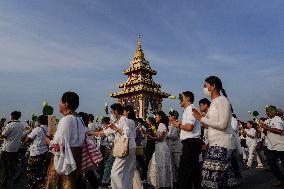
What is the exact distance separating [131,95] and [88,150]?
32.5 metres

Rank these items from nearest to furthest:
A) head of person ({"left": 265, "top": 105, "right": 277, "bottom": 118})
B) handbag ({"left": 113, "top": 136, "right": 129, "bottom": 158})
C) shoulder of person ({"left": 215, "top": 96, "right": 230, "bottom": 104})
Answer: shoulder of person ({"left": 215, "top": 96, "right": 230, "bottom": 104}) → handbag ({"left": 113, "top": 136, "right": 129, "bottom": 158}) → head of person ({"left": 265, "top": 105, "right": 277, "bottom": 118})

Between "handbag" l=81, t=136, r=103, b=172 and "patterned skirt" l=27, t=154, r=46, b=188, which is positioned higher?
"handbag" l=81, t=136, r=103, b=172

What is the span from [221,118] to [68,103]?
1959 millimetres

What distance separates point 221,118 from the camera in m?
4.45

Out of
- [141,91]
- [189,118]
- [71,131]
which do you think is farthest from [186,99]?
[141,91]

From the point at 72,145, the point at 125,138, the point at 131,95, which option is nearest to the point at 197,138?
the point at 125,138

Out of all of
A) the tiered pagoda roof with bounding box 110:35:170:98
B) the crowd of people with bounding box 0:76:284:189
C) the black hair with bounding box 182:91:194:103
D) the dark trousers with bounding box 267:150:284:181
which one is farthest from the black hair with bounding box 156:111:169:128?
the tiered pagoda roof with bounding box 110:35:170:98

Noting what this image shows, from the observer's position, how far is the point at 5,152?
8.88 meters

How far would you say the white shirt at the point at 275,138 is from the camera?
26.6ft

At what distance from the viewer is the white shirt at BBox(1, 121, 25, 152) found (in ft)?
28.8

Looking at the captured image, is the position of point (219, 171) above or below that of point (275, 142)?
below

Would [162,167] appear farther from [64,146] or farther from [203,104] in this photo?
[64,146]

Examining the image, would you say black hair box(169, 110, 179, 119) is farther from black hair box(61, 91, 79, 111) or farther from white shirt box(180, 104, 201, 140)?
black hair box(61, 91, 79, 111)

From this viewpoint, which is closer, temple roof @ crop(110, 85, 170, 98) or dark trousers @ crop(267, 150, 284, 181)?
dark trousers @ crop(267, 150, 284, 181)
